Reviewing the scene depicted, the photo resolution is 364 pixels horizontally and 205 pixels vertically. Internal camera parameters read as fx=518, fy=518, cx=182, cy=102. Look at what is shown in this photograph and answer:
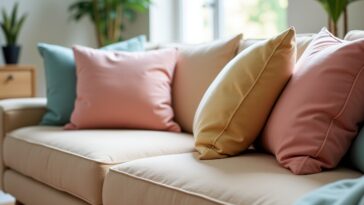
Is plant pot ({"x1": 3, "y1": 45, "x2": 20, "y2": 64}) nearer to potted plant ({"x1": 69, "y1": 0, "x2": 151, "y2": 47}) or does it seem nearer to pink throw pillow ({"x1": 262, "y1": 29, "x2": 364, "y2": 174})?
potted plant ({"x1": 69, "y1": 0, "x2": 151, "y2": 47})

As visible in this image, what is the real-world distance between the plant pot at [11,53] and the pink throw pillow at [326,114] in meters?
2.61

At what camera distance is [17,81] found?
3457 millimetres

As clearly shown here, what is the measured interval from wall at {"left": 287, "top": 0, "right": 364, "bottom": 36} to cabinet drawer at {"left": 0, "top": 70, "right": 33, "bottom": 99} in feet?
5.95

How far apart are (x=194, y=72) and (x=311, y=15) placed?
2.35 ft

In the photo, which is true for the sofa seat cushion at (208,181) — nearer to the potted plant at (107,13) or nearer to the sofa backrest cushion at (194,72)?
the sofa backrest cushion at (194,72)

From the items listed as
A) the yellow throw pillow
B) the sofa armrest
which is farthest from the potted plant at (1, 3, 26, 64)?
the yellow throw pillow

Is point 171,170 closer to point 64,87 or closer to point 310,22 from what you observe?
point 64,87

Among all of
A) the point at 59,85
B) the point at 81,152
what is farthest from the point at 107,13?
the point at 81,152

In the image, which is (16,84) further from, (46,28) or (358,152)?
(358,152)

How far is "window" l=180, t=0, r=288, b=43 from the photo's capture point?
10.5 feet

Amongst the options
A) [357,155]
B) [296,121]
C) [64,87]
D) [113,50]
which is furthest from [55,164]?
[357,155]

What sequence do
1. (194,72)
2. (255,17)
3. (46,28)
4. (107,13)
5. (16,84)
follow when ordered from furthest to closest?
1. (46,28)
2. (107,13)
3. (16,84)
4. (255,17)
5. (194,72)

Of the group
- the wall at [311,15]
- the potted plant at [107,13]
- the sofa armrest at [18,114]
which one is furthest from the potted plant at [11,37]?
the wall at [311,15]

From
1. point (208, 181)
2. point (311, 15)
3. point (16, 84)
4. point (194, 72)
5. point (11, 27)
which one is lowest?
point (16, 84)
